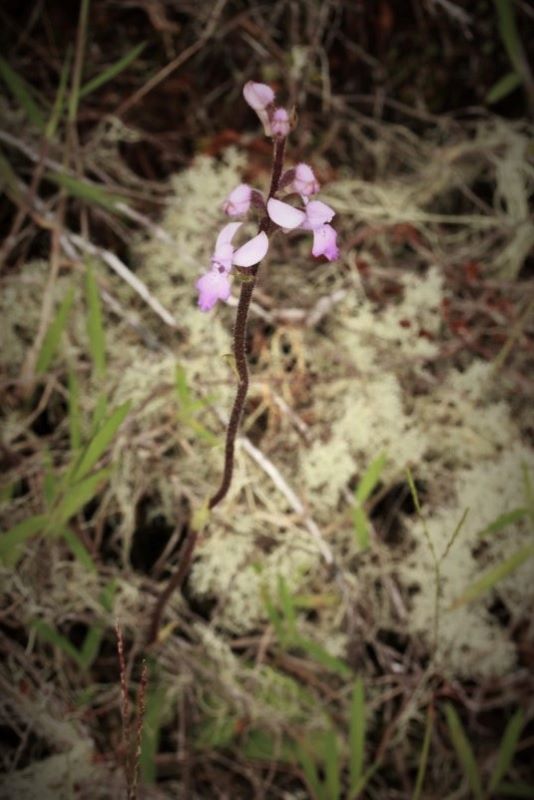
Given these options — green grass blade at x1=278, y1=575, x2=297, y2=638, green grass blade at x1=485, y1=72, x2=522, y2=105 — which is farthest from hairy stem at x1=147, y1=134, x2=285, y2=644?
green grass blade at x1=485, y1=72, x2=522, y2=105

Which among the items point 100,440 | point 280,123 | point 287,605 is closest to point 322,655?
point 287,605

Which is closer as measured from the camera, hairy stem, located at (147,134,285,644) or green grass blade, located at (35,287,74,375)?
hairy stem, located at (147,134,285,644)

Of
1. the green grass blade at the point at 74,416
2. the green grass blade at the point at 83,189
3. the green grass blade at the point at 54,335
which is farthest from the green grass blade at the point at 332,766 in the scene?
the green grass blade at the point at 83,189

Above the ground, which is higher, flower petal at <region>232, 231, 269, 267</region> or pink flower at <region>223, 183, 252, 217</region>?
pink flower at <region>223, 183, 252, 217</region>

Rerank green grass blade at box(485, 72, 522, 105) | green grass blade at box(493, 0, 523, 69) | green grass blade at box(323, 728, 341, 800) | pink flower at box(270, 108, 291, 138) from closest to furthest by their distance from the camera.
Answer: pink flower at box(270, 108, 291, 138)
green grass blade at box(323, 728, 341, 800)
green grass blade at box(493, 0, 523, 69)
green grass blade at box(485, 72, 522, 105)

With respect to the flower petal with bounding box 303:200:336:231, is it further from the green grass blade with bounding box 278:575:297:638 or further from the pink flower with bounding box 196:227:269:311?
the green grass blade with bounding box 278:575:297:638

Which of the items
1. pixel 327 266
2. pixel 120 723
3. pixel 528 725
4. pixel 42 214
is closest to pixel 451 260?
pixel 327 266

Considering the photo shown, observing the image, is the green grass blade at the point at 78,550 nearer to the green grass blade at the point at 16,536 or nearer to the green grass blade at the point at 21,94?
the green grass blade at the point at 16,536
